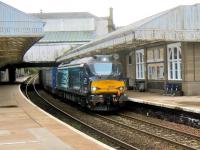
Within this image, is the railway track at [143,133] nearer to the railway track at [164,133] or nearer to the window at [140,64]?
the railway track at [164,133]

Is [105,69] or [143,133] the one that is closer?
[143,133]

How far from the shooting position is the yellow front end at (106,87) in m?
24.4

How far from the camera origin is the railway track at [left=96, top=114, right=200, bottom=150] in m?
14.8

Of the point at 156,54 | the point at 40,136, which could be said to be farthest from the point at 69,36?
the point at 40,136

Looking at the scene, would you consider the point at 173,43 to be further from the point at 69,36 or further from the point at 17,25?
the point at 69,36

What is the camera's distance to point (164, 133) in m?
17.5

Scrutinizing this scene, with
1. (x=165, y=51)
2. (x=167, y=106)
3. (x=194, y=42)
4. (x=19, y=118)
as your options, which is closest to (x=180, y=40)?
(x=194, y=42)

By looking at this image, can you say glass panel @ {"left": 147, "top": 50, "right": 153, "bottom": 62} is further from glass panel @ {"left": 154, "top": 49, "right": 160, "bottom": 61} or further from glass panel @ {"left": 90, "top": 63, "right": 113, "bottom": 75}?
glass panel @ {"left": 90, "top": 63, "right": 113, "bottom": 75}

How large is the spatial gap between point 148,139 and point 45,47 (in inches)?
1961

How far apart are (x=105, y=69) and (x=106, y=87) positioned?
1168mm

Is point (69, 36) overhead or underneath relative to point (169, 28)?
overhead

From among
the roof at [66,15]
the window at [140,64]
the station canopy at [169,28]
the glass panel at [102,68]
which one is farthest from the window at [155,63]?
the roof at [66,15]

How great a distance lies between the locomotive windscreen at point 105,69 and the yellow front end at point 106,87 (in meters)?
0.56

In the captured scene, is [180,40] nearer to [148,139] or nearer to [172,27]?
[172,27]
